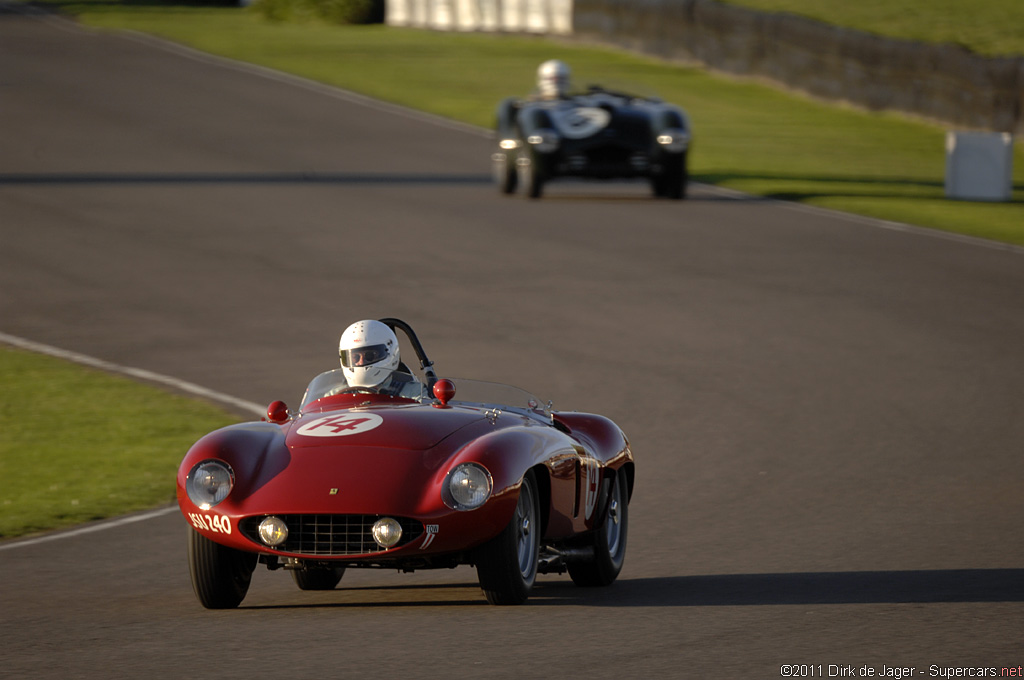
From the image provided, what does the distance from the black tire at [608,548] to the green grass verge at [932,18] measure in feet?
103

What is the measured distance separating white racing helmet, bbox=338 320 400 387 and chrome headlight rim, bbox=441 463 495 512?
46.9 inches

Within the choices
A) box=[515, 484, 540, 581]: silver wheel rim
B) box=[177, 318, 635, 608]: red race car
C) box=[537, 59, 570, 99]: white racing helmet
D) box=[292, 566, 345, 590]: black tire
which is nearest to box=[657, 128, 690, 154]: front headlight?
box=[537, 59, 570, 99]: white racing helmet

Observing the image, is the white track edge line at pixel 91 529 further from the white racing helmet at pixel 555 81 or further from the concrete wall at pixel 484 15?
the concrete wall at pixel 484 15

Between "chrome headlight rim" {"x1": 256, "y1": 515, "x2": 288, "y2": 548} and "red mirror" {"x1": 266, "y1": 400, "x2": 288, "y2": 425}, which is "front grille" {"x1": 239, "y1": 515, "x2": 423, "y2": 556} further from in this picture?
"red mirror" {"x1": 266, "y1": 400, "x2": 288, "y2": 425}

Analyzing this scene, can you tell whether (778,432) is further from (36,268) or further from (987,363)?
(36,268)

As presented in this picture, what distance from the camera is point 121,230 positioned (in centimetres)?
2220

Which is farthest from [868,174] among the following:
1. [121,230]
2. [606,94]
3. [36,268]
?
[36,268]

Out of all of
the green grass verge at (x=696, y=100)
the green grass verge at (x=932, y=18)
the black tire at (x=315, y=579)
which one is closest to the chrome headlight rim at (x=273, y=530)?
the black tire at (x=315, y=579)

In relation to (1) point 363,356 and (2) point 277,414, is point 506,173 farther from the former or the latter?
(2) point 277,414

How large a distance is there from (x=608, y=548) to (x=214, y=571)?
6.25ft

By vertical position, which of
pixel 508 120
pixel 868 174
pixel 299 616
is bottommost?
pixel 868 174

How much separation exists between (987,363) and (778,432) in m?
3.34

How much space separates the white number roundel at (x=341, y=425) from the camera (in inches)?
294

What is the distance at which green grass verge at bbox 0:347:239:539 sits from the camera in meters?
10.8
